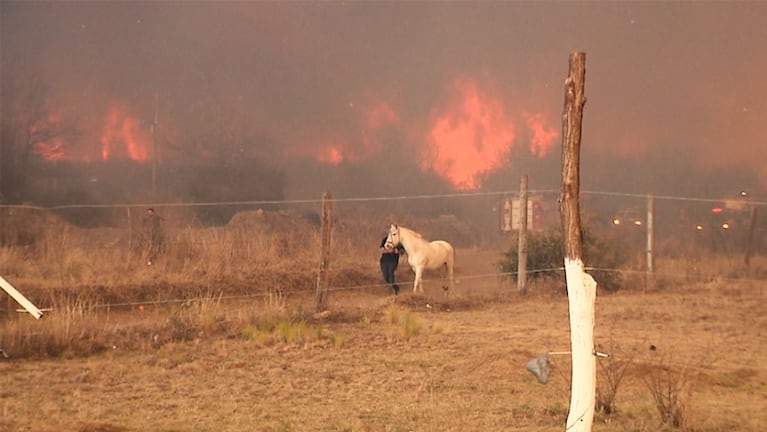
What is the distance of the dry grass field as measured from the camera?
294 inches

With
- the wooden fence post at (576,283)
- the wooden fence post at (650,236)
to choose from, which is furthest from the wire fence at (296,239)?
the wooden fence post at (576,283)

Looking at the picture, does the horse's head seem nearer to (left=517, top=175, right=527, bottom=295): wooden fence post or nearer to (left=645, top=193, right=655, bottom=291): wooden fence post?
(left=517, top=175, right=527, bottom=295): wooden fence post

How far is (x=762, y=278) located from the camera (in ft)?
73.5

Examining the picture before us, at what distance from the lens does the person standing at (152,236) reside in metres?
19.9

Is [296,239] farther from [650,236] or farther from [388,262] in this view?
[650,236]

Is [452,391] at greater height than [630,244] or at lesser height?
lesser

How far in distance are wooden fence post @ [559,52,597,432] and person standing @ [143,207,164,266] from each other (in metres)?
15.0

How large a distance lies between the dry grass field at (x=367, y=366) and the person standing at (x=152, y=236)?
124 inches

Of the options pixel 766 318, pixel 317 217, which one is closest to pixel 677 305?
pixel 766 318

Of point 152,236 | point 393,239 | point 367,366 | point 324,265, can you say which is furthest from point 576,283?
point 152,236

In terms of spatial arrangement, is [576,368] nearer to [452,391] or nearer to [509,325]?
[452,391]

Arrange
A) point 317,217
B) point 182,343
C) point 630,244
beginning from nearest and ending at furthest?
point 182,343 → point 630,244 → point 317,217

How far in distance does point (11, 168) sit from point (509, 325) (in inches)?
889

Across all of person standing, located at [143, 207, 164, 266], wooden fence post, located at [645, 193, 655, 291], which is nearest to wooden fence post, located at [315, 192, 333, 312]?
person standing, located at [143, 207, 164, 266]
